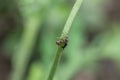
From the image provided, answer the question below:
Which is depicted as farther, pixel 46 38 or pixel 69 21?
pixel 46 38

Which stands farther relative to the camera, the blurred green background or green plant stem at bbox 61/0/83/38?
the blurred green background

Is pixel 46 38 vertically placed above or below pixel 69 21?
below

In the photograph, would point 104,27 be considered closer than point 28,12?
No

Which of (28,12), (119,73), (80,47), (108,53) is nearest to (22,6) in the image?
(28,12)

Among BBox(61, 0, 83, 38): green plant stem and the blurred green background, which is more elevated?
BBox(61, 0, 83, 38): green plant stem

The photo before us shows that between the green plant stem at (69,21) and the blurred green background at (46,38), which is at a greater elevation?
the green plant stem at (69,21)

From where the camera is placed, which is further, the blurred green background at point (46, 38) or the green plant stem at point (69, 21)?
the blurred green background at point (46, 38)

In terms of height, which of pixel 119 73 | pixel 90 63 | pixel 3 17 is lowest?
pixel 119 73

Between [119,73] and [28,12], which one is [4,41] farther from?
[119,73]
